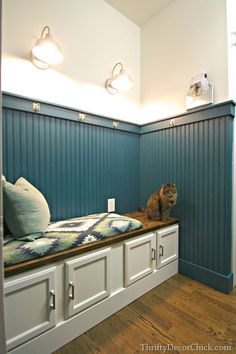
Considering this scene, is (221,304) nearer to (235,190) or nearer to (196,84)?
(235,190)

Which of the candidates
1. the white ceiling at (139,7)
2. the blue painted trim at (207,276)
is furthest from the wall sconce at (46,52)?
the blue painted trim at (207,276)

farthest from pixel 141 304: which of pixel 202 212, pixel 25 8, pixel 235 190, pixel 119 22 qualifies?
pixel 119 22

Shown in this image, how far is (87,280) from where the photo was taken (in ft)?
3.94

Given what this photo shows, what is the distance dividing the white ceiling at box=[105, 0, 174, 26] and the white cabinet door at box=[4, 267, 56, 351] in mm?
2693

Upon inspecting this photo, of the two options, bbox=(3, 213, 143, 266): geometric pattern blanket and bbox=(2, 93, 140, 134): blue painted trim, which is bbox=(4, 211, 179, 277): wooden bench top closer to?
bbox=(3, 213, 143, 266): geometric pattern blanket

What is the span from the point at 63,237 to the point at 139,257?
27.8 inches

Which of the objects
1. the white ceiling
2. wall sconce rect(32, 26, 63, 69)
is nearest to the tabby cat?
wall sconce rect(32, 26, 63, 69)

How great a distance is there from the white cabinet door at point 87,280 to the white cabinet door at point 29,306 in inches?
4.2

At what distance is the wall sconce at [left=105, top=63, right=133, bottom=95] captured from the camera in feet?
6.32

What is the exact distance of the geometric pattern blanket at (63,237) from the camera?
988 mm

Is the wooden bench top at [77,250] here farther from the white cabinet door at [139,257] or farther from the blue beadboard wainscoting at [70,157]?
the blue beadboard wainscoting at [70,157]

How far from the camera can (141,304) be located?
1454 mm

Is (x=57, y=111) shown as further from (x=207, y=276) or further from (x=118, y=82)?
(x=207, y=276)

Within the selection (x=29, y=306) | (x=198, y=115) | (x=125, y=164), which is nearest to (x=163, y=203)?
(x=125, y=164)
